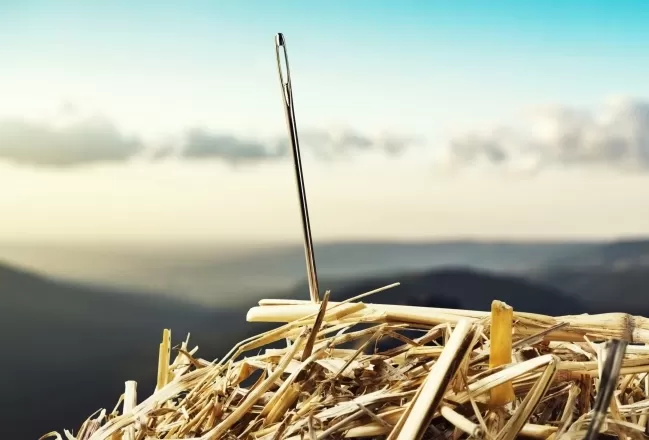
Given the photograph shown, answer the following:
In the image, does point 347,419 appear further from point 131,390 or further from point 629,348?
point 131,390

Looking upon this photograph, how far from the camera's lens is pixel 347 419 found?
33cm

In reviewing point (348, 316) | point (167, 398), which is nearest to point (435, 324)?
point (348, 316)

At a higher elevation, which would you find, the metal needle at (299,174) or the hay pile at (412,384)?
the metal needle at (299,174)

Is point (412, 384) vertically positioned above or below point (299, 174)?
below

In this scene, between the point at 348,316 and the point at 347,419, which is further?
the point at 348,316

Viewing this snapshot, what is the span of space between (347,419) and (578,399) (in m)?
0.11

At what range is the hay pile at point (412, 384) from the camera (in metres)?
0.31

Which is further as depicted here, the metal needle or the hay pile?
the metal needle

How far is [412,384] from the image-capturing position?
13.7 inches

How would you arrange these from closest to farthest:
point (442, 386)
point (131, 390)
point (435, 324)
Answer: point (442, 386) < point (435, 324) < point (131, 390)

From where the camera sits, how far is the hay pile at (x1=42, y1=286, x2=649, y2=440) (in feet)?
1.02

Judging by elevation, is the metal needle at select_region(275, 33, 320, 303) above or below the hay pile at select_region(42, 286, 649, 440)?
above

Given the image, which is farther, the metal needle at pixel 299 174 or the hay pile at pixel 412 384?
the metal needle at pixel 299 174

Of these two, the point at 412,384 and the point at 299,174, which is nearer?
the point at 412,384
